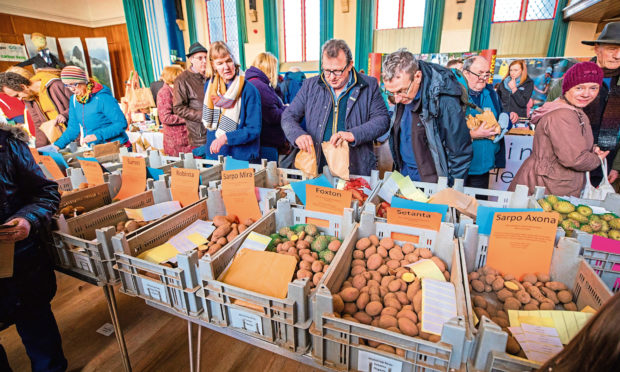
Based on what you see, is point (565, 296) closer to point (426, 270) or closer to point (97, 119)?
point (426, 270)

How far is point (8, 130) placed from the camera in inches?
47.3

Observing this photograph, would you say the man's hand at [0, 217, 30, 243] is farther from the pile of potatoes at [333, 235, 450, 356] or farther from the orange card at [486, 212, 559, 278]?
the orange card at [486, 212, 559, 278]

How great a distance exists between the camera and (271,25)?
8.47 meters

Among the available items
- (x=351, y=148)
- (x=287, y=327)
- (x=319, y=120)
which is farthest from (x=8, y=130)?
(x=351, y=148)

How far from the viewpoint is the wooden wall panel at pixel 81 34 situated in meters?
7.44

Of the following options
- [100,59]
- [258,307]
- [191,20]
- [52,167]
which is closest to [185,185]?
[258,307]

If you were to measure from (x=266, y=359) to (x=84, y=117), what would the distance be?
2673 millimetres

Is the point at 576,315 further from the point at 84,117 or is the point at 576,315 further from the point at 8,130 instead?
the point at 84,117

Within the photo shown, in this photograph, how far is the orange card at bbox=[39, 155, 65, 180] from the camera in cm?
207

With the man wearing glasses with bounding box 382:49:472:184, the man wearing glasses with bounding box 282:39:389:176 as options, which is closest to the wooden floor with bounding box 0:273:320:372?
the man wearing glasses with bounding box 282:39:389:176

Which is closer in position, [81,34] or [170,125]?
[170,125]

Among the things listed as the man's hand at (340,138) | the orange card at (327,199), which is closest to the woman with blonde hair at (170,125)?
the man's hand at (340,138)

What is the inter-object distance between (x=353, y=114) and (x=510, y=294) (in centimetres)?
138

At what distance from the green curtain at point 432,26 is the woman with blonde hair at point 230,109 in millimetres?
6519
